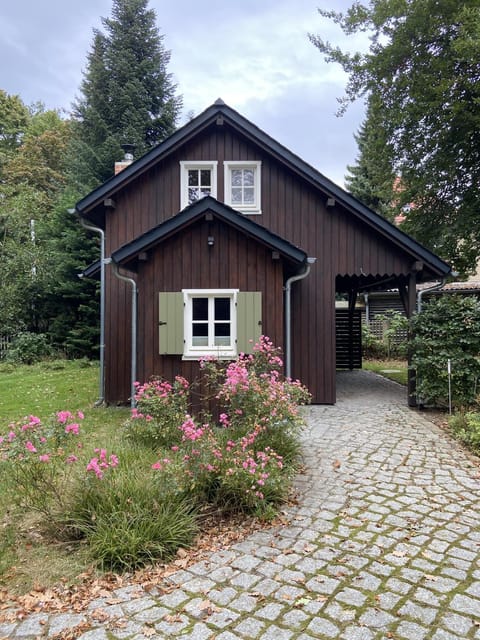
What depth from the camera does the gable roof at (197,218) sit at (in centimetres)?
683

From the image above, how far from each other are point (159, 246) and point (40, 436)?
4109 millimetres

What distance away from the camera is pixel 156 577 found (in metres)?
2.99

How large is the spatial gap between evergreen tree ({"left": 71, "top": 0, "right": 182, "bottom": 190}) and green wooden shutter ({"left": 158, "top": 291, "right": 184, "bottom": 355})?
1278 cm

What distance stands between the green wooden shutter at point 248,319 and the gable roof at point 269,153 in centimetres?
280

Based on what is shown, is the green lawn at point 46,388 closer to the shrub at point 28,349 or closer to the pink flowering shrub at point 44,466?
the shrub at point 28,349

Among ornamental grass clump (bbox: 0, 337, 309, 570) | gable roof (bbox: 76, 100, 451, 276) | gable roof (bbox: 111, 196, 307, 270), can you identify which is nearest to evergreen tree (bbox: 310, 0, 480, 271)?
gable roof (bbox: 76, 100, 451, 276)

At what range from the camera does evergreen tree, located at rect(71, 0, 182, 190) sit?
18.2m

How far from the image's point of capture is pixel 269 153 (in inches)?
335

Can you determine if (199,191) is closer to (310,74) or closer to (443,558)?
(310,74)

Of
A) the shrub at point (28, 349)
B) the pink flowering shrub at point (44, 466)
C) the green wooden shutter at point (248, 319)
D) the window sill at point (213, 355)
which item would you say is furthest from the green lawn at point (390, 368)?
the shrub at point (28, 349)

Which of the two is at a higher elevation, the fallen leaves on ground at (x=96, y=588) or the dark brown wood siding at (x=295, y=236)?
the dark brown wood siding at (x=295, y=236)

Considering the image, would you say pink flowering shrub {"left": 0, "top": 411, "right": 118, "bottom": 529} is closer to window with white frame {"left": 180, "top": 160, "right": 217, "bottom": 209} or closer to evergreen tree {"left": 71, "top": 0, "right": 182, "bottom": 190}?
window with white frame {"left": 180, "top": 160, "right": 217, "bottom": 209}

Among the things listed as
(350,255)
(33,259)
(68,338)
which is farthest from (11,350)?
(350,255)

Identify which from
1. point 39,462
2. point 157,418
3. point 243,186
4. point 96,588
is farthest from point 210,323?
point 96,588
